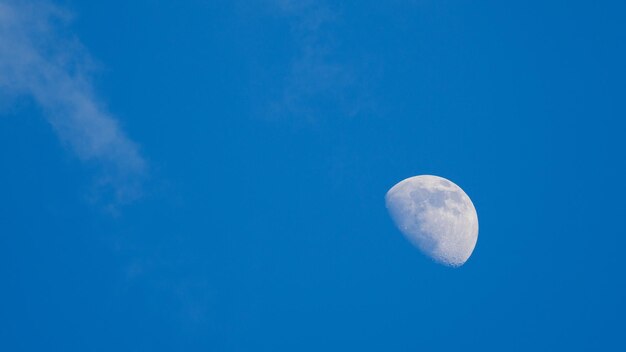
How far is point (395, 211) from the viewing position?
30766mm

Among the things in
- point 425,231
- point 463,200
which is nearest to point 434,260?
point 425,231

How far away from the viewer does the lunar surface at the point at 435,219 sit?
29844mm

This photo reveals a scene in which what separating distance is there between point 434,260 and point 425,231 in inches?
57.0

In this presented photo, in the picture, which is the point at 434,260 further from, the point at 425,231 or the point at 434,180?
the point at 434,180

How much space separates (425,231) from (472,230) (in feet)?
10.5

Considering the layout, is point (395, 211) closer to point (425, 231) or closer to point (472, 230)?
point (425, 231)

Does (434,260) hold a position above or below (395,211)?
below

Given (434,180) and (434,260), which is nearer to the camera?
(434,260)

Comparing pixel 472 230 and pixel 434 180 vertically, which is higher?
pixel 434 180

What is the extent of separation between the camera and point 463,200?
1246 inches

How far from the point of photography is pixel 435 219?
29953 mm

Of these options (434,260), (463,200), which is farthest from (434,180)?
(434,260)

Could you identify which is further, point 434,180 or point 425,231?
point 434,180

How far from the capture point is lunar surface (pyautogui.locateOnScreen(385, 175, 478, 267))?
29.8 m
